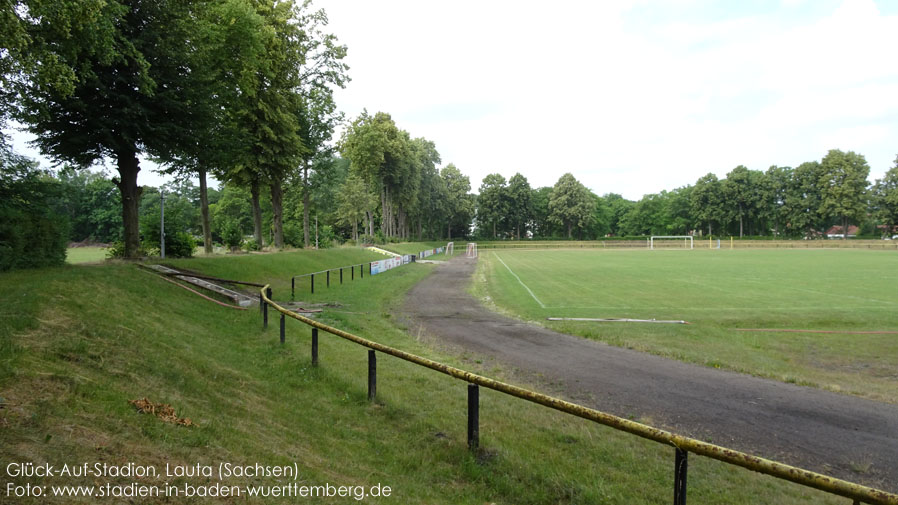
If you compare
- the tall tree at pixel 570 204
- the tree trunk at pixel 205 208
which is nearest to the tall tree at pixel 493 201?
the tall tree at pixel 570 204

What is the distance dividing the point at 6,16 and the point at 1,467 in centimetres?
839

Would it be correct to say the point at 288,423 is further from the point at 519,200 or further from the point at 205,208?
the point at 519,200

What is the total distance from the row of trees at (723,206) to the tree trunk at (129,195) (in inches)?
3998

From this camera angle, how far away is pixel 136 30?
593 inches

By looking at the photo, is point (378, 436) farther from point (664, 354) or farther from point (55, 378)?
point (664, 354)

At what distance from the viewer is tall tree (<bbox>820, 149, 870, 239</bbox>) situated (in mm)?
93000

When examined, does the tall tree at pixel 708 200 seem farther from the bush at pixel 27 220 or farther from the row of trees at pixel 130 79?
the bush at pixel 27 220

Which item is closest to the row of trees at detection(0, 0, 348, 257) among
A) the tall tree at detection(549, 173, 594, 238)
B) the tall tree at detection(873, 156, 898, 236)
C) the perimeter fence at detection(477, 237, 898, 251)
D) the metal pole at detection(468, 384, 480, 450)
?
the metal pole at detection(468, 384, 480, 450)

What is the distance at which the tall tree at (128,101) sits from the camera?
13.3m

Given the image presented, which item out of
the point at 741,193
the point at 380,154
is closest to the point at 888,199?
the point at 741,193

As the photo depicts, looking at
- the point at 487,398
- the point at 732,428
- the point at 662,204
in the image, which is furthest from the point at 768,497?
the point at 662,204

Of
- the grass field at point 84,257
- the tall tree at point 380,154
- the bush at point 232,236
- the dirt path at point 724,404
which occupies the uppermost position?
the tall tree at point 380,154

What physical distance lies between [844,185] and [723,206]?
68.8 ft

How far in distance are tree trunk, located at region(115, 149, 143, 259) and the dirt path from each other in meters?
12.2
